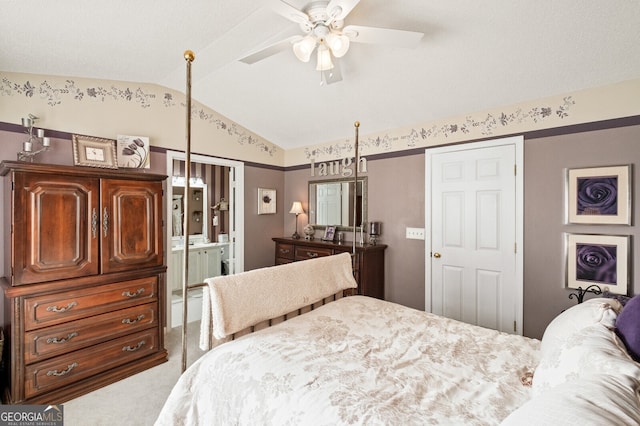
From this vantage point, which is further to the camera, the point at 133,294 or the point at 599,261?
the point at 133,294

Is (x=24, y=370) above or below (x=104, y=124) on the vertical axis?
below

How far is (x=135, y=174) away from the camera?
250 cm

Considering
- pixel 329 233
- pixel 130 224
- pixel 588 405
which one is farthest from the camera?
pixel 329 233

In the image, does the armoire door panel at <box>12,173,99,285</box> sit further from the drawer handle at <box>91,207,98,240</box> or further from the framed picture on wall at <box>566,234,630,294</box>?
the framed picture on wall at <box>566,234,630,294</box>

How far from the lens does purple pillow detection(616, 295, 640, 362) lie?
1025mm

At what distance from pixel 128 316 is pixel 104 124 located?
1.78 m

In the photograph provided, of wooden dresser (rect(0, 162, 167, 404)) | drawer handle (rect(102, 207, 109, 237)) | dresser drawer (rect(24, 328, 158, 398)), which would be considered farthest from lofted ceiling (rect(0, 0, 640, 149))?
dresser drawer (rect(24, 328, 158, 398))

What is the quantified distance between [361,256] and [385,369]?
2077mm

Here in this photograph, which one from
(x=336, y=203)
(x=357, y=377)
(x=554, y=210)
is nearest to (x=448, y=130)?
(x=554, y=210)

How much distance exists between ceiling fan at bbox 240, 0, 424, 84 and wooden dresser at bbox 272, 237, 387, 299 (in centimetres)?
199

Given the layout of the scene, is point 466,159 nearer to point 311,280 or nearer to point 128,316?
point 311,280

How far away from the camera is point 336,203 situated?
4.11 m

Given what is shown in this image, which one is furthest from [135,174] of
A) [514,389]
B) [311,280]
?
[514,389]

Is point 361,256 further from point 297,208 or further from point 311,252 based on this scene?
point 297,208
